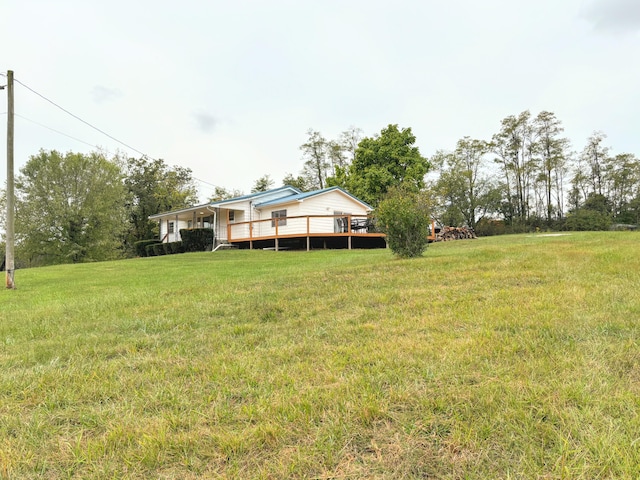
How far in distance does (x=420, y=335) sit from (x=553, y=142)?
3945 cm

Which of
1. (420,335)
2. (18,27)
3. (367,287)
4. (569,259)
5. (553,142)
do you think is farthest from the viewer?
(553,142)

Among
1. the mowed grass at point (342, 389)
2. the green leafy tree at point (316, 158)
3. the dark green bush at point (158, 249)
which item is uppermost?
the green leafy tree at point (316, 158)

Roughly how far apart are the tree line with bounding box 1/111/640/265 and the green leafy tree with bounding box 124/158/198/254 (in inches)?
3.9

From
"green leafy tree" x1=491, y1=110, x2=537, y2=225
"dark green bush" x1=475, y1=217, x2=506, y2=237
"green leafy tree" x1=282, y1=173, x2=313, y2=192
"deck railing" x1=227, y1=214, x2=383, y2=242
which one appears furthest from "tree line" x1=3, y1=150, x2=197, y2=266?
"green leafy tree" x1=491, y1=110, x2=537, y2=225

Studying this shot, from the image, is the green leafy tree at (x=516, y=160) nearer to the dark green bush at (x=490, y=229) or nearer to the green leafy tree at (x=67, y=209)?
the dark green bush at (x=490, y=229)

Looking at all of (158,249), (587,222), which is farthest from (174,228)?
(587,222)

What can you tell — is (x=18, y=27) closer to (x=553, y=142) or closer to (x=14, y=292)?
(x=14, y=292)

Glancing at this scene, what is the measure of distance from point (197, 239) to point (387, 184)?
14.2m

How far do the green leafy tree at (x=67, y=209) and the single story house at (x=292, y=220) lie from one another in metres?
7.77

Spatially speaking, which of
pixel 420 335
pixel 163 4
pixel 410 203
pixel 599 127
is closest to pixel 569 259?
pixel 410 203

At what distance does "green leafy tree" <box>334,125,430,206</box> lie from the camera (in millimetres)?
26375

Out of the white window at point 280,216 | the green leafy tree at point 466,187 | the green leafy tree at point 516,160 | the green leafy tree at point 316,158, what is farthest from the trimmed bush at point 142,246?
the green leafy tree at point 516,160

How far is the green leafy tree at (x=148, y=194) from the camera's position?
110ft

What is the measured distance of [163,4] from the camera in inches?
417
